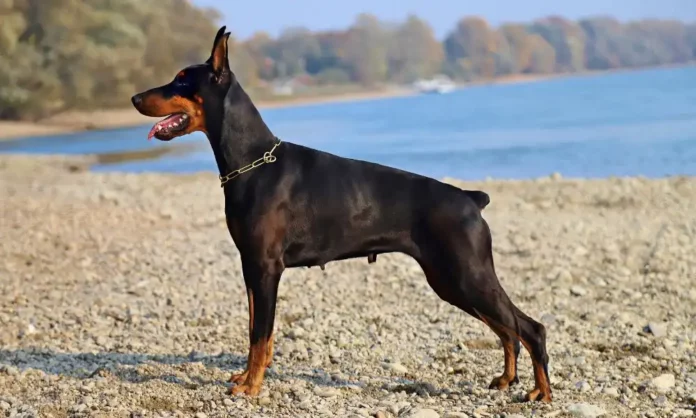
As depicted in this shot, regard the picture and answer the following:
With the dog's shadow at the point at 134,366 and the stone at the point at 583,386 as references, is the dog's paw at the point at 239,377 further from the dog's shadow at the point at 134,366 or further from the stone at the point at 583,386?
the stone at the point at 583,386

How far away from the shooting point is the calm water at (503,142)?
2719 cm

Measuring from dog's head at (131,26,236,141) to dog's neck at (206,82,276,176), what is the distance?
67 millimetres

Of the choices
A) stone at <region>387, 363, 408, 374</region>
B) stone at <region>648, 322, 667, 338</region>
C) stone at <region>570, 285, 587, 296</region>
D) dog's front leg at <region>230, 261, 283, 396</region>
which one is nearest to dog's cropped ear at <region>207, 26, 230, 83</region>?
dog's front leg at <region>230, 261, 283, 396</region>

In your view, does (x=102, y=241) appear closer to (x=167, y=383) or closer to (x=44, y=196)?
(x=44, y=196)

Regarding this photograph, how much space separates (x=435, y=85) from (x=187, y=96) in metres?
99.4

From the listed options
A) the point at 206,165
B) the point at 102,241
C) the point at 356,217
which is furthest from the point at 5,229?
the point at 206,165

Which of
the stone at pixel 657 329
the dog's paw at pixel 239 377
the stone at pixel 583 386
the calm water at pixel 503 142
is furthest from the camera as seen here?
the calm water at pixel 503 142

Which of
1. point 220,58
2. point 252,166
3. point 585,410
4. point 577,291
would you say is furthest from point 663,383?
point 220,58

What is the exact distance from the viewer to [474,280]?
224 inches

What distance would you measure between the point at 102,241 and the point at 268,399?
262 inches

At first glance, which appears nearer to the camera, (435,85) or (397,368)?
(397,368)

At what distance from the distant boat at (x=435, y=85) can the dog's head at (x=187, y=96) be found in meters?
94.2

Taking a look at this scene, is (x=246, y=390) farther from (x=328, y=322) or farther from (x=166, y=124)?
(x=328, y=322)

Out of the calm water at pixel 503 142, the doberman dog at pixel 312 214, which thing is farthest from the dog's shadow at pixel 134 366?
the calm water at pixel 503 142
